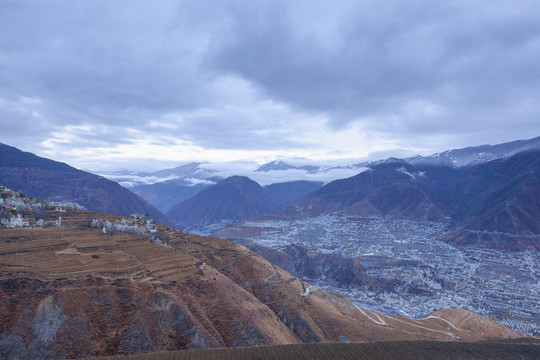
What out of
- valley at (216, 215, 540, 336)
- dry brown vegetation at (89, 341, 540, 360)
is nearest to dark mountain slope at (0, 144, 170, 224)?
valley at (216, 215, 540, 336)

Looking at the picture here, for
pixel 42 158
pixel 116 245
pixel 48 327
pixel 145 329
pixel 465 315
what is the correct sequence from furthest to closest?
pixel 42 158, pixel 465 315, pixel 116 245, pixel 145 329, pixel 48 327

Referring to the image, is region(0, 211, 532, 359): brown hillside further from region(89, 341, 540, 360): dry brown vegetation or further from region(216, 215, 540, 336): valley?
region(216, 215, 540, 336): valley

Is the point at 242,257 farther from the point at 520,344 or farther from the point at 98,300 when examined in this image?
the point at 520,344

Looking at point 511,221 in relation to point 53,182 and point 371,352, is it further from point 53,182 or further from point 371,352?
point 53,182

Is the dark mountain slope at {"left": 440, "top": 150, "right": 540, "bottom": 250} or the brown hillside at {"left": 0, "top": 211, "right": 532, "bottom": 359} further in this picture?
the dark mountain slope at {"left": 440, "top": 150, "right": 540, "bottom": 250}

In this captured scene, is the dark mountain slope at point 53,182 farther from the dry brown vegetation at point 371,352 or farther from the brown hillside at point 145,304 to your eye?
the dry brown vegetation at point 371,352

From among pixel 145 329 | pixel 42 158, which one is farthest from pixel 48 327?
pixel 42 158

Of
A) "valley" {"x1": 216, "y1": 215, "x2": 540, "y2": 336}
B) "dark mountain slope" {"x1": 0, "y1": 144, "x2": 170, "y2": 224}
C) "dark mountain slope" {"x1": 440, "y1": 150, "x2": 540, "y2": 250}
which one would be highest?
"dark mountain slope" {"x1": 0, "y1": 144, "x2": 170, "y2": 224}

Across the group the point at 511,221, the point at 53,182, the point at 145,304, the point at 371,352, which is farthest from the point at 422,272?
the point at 53,182

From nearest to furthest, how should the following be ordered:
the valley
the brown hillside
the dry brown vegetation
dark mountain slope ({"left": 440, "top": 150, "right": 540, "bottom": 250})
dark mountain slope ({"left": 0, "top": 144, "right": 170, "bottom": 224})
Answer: the dry brown vegetation
the brown hillside
the valley
dark mountain slope ({"left": 440, "top": 150, "right": 540, "bottom": 250})
dark mountain slope ({"left": 0, "top": 144, "right": 170, "bottom": 224})
